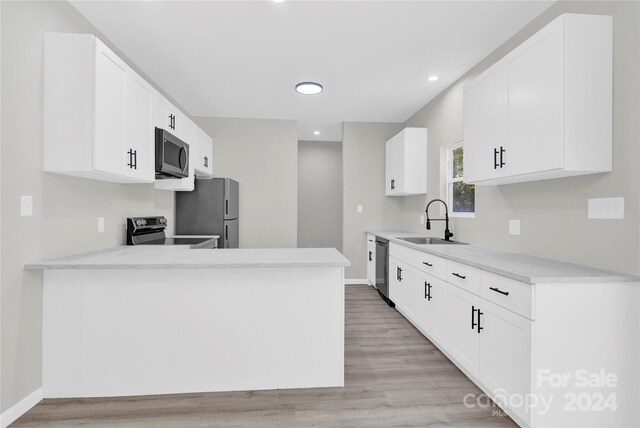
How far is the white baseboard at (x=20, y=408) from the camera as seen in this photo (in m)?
1.73

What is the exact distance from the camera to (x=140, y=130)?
2.60 metres

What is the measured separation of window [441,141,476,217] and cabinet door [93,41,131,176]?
10.6 ft

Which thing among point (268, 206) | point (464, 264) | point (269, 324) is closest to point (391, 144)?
point (268, 206)

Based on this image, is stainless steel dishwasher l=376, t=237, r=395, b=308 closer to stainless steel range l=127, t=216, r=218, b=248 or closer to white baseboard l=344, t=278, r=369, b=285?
white baseboard l=344, t=278, r=369, b=285

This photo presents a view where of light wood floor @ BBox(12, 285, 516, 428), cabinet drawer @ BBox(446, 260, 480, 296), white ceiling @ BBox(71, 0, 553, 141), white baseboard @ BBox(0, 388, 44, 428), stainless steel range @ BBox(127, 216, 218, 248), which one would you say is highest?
white ceiling @ BBox(71, 0, 553, 141)

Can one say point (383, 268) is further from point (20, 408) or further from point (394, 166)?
point (20, 408)

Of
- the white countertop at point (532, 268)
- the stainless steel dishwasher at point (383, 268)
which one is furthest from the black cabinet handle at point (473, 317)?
the stainless steel dishwasher at point (383, 268)

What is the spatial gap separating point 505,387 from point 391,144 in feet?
12.1

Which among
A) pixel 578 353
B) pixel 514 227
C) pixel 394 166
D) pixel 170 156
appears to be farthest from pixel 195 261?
pixel 394 166

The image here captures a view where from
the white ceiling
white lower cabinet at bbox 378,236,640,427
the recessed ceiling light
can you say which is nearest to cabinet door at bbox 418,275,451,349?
white lower cabinet at bbox 378,236,640,427

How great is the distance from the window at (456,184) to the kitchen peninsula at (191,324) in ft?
6.89

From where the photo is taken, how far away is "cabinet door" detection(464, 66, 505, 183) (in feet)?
7.55

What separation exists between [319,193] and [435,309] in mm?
4409

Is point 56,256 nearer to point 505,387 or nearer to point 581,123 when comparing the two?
point 505,387
